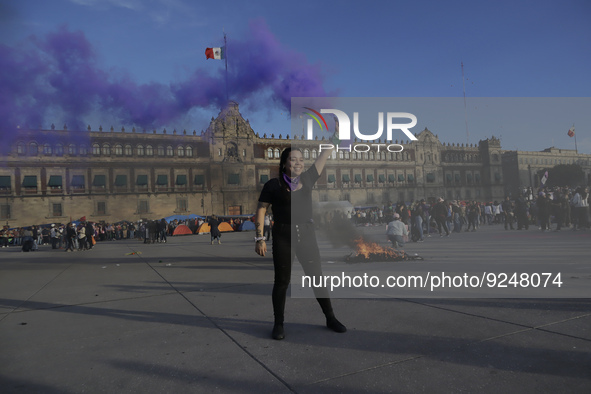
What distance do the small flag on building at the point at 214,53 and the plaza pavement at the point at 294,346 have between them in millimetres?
31407

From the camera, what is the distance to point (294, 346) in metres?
3.05

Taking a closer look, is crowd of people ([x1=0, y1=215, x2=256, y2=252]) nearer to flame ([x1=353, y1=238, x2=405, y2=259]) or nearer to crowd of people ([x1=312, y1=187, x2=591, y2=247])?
crowd of people ([x1=312, y1=187, x2=591, y2=247])

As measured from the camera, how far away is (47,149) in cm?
4562

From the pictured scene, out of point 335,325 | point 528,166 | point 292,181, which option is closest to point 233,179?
point 528,166

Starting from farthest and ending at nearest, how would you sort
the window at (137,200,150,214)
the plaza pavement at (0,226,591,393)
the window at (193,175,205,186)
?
1. the window at (193,175,205,186)
2. the window at (137,200,150,214)
3. the plaza pavement at (0,226,591,393)

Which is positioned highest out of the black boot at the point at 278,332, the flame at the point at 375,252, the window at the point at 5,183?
the window at the point at 5,183

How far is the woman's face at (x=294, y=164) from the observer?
360 cm

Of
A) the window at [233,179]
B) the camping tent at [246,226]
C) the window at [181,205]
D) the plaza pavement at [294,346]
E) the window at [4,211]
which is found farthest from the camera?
the window at [233,179]

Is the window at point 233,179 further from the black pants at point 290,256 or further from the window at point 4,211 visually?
the black pants at point 290,256

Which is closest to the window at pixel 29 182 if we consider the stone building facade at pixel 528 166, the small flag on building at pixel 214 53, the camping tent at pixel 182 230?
the camping tent at pixel 182 230

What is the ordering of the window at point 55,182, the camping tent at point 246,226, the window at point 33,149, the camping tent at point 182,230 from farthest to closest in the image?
the window at point 55,182
the window at point 33,149
the camping tent at point 246,226
the camping tent at point 182,230

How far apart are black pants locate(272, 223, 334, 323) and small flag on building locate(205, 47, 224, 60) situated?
108 feet

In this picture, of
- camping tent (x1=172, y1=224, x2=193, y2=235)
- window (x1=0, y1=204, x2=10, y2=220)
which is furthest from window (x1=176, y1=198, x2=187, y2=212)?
camping tent (x1=172, y1=224, x2=193, y2=235)

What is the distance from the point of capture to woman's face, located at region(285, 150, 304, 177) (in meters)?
3.60
